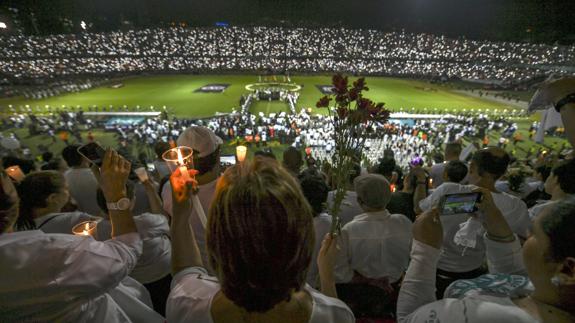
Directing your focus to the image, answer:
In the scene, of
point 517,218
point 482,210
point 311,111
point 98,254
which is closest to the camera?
point 98,254

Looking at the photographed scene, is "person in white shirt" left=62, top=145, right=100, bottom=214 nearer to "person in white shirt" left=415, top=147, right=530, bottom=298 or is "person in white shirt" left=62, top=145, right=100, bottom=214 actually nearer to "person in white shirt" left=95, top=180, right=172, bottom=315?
"person in white shirt" left=95, top=180, right=172, bottom=315

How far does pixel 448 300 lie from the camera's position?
140 centimetres

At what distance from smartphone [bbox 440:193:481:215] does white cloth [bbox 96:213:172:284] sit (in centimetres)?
215

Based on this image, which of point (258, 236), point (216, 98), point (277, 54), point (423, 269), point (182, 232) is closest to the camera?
point (258, 236)


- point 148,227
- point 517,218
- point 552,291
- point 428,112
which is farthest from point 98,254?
point 428,112

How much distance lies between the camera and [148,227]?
99.7 inches

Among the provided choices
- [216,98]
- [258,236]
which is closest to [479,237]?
[258,236]

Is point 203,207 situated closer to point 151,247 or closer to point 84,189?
point 151,247

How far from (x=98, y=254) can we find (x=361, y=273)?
203 centimetres

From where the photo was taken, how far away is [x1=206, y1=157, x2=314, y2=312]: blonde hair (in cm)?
112

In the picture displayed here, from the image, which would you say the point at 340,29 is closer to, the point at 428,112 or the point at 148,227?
the point at 428,112

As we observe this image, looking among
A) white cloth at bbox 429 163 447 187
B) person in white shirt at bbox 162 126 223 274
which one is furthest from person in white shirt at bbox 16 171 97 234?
white cloth at bbox 429 163 447 187

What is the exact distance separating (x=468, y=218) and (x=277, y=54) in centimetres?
6929

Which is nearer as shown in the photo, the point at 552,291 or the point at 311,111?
the point at 552,291
